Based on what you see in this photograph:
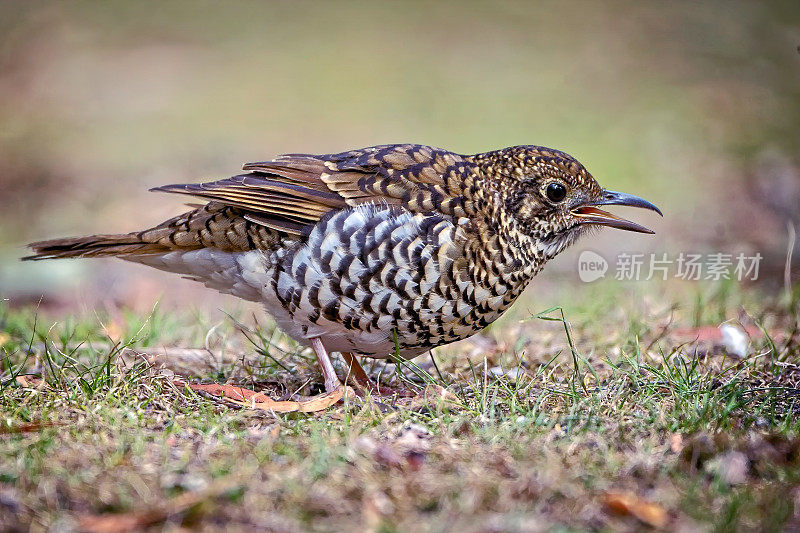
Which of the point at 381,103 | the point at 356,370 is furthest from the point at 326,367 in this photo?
the point at 381,103

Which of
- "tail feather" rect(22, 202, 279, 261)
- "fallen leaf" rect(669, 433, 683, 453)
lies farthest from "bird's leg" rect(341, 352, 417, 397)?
"fallen leaf" rect(669, 433, 683, 453)

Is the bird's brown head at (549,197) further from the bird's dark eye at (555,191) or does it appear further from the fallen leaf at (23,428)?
the fallen leaf at (23,428)

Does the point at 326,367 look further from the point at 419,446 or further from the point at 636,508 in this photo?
Result: the point at 636,508

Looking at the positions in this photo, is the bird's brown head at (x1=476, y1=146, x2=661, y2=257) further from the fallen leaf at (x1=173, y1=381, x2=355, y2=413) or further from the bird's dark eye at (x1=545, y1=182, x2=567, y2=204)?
the fallen leaf at (x1=173, y1=381, x2=355, y2=413)

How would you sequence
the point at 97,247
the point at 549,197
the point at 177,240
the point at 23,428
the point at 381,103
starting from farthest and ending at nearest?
the point at 381,103 < the point at 97,247 < the point at 177,240 < the point at 549,197 < the point at 23,428

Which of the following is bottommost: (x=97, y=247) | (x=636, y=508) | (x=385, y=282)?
(x=636, y=508)

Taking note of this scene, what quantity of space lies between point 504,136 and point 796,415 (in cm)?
801

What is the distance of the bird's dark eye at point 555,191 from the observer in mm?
4465

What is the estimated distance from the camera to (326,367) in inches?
178

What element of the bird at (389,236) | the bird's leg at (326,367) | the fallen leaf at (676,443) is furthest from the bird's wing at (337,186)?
the fallen leaf at (676,443)

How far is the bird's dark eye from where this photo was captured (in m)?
4.46

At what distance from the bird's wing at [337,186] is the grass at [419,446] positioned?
86cm

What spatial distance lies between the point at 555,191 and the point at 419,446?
62.2 inches

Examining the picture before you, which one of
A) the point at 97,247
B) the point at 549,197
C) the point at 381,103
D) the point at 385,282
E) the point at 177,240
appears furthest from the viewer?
the point at 381,103
